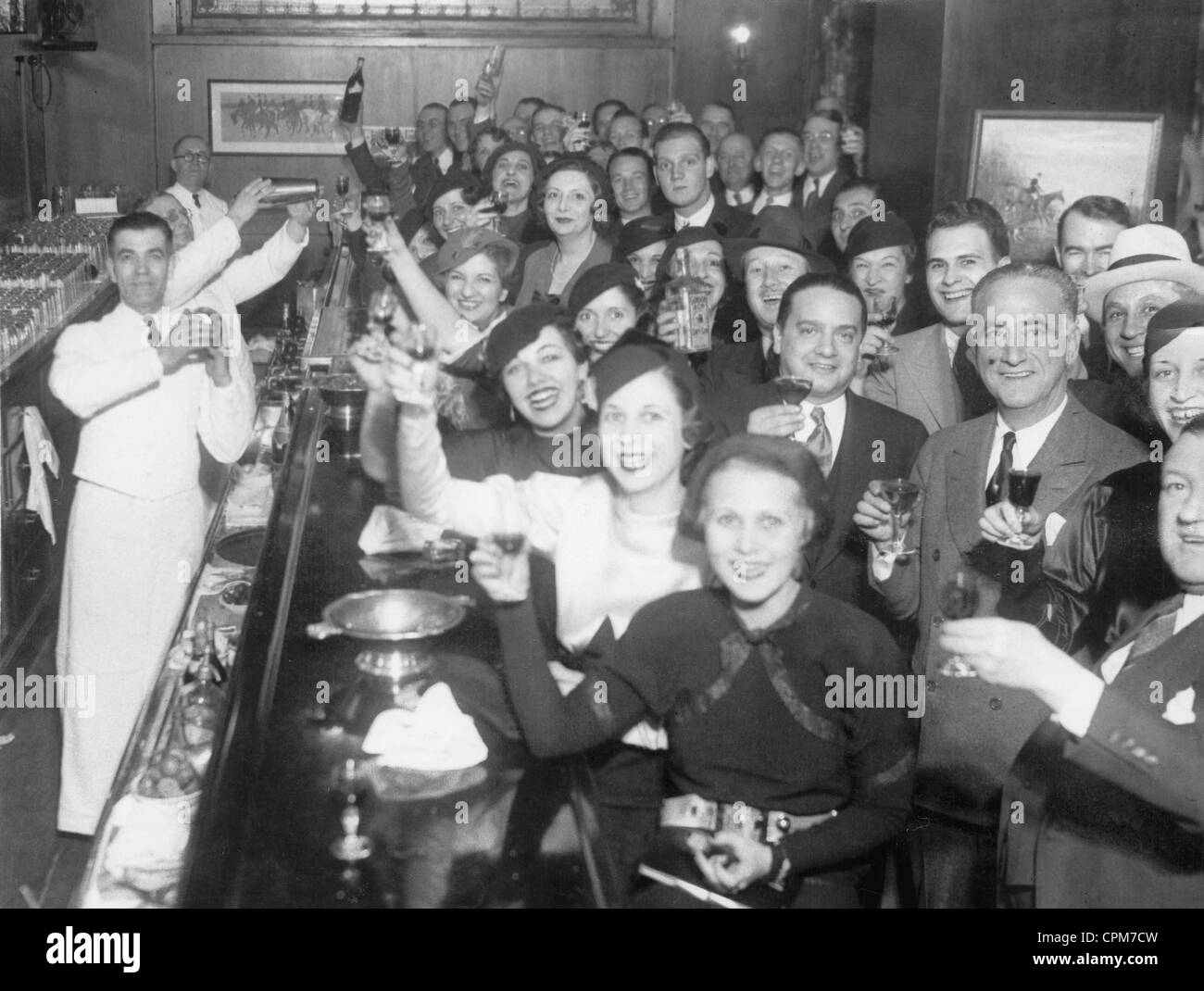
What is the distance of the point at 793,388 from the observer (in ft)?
7.48

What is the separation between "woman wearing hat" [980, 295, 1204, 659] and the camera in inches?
79.7

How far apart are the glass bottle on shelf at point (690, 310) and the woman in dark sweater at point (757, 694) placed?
3.64 feet

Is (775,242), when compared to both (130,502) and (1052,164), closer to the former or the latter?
(1052,164)

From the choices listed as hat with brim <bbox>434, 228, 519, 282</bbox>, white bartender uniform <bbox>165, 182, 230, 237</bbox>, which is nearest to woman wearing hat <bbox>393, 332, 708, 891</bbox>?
hat with brim <bbox>434, 228, 519, 282</bbox>

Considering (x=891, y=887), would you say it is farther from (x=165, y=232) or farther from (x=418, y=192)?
(x=418, y=192)

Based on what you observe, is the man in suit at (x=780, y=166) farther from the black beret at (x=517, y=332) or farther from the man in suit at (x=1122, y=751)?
the man in suit at (x=1122, y=751)

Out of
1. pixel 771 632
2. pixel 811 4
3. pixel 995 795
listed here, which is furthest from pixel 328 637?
pixel 811 4

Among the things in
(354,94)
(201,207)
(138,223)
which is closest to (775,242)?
(138,223)

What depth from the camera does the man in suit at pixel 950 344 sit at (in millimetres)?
2908

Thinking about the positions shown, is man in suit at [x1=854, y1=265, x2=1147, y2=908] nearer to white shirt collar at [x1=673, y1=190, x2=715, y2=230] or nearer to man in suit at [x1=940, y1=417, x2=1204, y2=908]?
man in suit at [x1=940, y1=417, x2=1204, y2=908]

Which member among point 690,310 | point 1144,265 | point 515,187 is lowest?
point 690,310

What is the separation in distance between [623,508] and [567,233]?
181 cm

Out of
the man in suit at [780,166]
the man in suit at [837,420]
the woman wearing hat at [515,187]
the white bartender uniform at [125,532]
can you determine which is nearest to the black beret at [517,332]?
the man in suit at [837,420]
